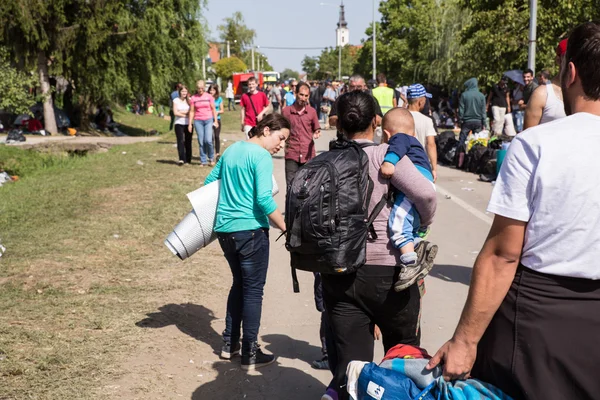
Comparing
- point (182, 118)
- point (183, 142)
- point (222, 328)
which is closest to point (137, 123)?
point (183, 142)

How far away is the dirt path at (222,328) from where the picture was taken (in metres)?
4.78

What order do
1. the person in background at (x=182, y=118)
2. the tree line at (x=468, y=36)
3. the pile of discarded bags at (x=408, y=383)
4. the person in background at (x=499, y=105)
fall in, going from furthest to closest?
1. the tree line at (x=468, y=36)
2. the person in background at (x=499, y=105)
3. the person in background at (x=182, y=118)
4. the pile of discarded bags at (x=408, y=383)

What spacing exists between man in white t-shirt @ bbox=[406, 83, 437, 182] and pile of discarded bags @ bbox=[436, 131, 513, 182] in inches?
262

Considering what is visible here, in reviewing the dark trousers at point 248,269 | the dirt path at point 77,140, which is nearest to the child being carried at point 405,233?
the dark trousers at point 248,269

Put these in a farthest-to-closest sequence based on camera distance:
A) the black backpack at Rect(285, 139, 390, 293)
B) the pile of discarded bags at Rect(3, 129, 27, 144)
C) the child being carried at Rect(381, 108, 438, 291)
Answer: the pile of discarded bags at Rect(3, 129, 27, 144) → the child being carried at Rect(381, 108, 438, 291) → the black backpack at Rect(285, 139, 390, 293)

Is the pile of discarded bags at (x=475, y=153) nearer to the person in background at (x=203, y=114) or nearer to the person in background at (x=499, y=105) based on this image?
the person in background at (x=499, y=105)

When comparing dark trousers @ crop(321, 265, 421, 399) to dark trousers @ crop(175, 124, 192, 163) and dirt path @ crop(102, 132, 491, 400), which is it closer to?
dirt path @ crop(102, 132, 491, 400)

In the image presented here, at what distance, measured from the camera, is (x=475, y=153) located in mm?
15664

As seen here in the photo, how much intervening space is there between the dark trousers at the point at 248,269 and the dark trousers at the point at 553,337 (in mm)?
2797

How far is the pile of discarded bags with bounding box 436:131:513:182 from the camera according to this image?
1471 cm

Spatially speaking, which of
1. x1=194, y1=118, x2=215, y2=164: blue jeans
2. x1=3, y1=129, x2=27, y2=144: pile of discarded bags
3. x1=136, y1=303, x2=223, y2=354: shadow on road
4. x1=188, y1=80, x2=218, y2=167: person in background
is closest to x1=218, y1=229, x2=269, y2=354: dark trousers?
x1=136, y1=303, x2=223, y2=354: shadow on road

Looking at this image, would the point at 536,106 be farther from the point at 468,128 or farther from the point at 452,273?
the point at 468,128

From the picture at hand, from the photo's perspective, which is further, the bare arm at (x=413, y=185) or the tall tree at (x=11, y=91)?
the tall tree at (x=11, y=91)

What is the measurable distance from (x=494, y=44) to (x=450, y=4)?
63.2 ft
